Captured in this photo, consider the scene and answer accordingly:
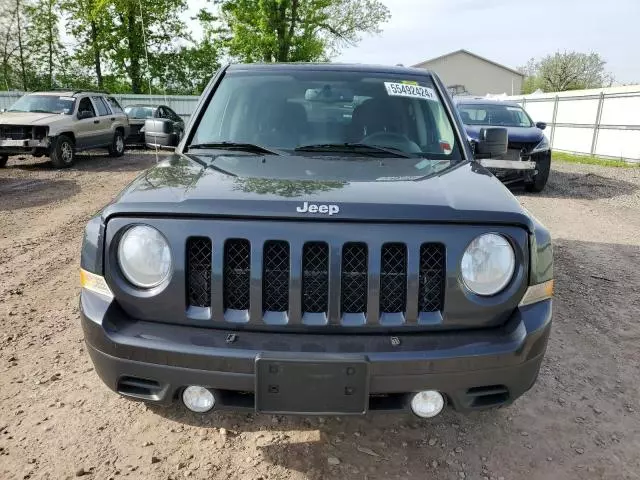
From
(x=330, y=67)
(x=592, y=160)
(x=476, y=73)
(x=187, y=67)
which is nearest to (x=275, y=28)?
(x=187, y=67)

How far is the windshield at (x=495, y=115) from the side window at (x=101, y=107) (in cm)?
941

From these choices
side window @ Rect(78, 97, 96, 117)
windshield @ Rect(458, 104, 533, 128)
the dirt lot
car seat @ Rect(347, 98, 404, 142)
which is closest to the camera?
the dirt lot

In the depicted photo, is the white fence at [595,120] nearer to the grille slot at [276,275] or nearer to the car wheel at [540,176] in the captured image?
the car wheel at [540,176]

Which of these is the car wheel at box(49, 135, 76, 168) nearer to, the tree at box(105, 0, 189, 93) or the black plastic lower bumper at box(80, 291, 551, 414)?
the black plastic lower bumper at box(80, 291, 551, 414)

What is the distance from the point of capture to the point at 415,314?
1892 millimetres

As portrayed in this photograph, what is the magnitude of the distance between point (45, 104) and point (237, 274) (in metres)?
12.7

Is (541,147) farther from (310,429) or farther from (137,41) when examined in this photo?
(137,41)

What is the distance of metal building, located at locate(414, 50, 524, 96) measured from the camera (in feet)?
190

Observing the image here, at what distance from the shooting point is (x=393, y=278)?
6.24 ft

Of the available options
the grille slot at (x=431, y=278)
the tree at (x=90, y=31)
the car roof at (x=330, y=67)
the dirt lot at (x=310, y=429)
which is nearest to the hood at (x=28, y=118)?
the dirt lot at (x=310, y=429)

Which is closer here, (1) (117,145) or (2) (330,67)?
(2) (330,67)

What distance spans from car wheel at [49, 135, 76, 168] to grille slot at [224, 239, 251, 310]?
11155 mm

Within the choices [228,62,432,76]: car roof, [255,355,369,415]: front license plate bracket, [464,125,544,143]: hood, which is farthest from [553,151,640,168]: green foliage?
[255,355,369,415]: front license plate bracket

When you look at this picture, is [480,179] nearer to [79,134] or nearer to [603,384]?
[603,384]
